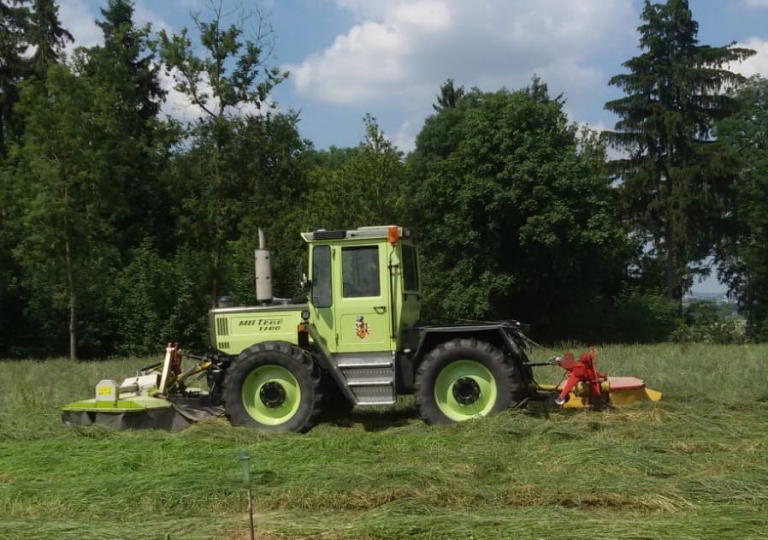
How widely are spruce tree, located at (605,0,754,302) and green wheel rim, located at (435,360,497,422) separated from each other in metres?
25.1

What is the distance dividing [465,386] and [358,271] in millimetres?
1825

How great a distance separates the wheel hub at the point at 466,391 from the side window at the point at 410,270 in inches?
51.9

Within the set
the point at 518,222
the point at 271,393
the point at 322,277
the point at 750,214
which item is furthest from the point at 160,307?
the point at 750,214

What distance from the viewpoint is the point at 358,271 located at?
9320mm

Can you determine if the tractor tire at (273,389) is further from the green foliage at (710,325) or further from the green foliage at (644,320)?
the green foliage at (710,325)

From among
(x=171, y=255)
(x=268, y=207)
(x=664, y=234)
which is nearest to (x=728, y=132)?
(x=664, y=234)

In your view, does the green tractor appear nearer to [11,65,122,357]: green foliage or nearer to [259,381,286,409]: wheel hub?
[259,381,286,409]: wheel hub

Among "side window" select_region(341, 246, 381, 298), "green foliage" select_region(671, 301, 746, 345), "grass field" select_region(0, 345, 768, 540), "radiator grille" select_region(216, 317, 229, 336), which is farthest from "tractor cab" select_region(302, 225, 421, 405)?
"green foliage" select_region(671, 301, 746, 345)

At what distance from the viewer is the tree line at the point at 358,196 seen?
68.2ft

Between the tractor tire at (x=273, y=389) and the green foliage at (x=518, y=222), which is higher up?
the green foliage at (x=518, y=222)

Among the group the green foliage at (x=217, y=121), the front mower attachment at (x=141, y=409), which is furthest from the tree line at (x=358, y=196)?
the front mower attachment at (x=141, y=409)

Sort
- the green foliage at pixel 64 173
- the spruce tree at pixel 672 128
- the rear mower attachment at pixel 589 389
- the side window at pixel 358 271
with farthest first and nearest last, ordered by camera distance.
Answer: the spruce tree at pixel 672 128
the green foliage at pixel 64 173
the side window at pixel 358 271
the rear mower attachment at pixel 589 389

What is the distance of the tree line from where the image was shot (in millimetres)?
20781

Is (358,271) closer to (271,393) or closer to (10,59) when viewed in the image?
(271,393)
